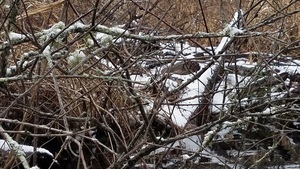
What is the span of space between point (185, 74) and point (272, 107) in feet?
10.3

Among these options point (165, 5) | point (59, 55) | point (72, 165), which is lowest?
point (72, 165)

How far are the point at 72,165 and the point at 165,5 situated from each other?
3383 mm

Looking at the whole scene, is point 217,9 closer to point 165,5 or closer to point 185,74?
point 165,5

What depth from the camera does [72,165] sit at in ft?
18.0

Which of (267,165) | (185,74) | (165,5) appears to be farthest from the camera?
(165,5)

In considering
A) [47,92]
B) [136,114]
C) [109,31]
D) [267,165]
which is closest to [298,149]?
[267,165]

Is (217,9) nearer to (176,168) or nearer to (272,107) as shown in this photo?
(176,168)

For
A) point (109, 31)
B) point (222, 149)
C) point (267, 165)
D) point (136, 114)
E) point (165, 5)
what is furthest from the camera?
point (165, 5)

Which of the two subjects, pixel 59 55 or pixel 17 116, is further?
pixel 17 116

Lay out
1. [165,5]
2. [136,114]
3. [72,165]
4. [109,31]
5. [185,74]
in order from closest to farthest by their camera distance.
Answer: [109,31] → [136,114] → [72,165] → [185,74] → [165,5]

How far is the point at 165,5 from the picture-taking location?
321 inches

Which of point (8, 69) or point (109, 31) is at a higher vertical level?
point (109, 31)

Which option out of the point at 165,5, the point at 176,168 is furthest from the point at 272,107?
the point at 165,5

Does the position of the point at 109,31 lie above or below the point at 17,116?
above
